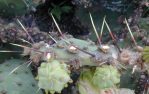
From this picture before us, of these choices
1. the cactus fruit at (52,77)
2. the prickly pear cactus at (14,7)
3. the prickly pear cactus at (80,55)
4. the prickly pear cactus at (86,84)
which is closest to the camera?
the cactus fruit at (52,77)

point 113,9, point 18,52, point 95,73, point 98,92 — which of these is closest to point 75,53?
point 95,73

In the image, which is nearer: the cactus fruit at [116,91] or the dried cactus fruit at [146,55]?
the dried cactus fruit at [146,55]

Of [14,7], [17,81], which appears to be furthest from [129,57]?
[14,7]

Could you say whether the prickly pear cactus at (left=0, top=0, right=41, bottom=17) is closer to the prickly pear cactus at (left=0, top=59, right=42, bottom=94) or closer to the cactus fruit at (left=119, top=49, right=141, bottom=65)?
the prickly pear cactus at (left=0, top=59, right=42, bottom=94)

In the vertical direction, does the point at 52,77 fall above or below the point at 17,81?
above

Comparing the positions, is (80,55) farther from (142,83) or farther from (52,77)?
(142,83)

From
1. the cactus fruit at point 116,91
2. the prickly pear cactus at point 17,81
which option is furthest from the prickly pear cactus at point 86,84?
the prickly pear cactus at point 17,81

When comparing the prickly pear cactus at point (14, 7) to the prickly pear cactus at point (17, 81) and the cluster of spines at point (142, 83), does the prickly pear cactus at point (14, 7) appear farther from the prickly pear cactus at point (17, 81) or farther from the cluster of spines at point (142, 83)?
the cluster of spines at point (142, 83)
